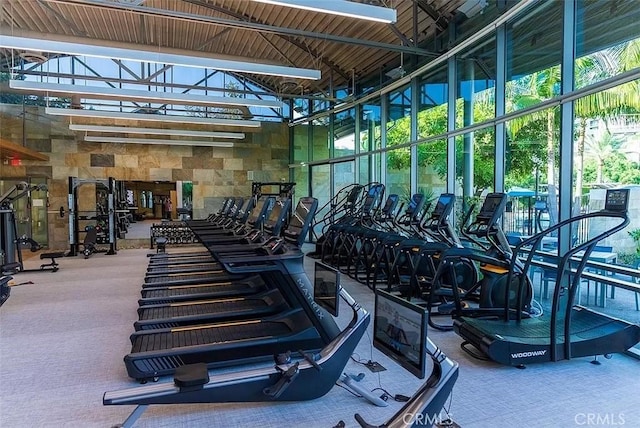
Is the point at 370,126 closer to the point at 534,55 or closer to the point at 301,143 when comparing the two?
the point at 301,143

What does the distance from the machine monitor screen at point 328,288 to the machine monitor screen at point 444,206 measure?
2.60 m

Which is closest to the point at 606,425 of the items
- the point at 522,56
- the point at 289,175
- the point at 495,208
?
the point at 495,208

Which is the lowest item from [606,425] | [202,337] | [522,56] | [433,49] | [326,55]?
[606,425]

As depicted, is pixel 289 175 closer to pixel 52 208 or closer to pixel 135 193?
pixel 135 193

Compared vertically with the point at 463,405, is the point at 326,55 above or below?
above

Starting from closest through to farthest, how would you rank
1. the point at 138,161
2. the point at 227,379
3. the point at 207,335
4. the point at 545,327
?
the point at 227,379, the point at 207,335, the point at 545,327, the point at 138,161

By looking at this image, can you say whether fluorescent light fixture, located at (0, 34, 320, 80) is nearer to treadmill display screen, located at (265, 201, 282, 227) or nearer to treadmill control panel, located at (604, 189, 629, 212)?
treadmill display screen, located at (265, 201, 282, 227)

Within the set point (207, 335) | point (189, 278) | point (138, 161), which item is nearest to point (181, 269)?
point (189, 278)

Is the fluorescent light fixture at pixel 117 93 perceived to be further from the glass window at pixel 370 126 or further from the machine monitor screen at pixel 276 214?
the machine monitor screen at pixel 276 214

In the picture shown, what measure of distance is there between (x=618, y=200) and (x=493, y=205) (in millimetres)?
1206

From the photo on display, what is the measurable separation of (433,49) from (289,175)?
268 inches

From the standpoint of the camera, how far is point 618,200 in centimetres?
319

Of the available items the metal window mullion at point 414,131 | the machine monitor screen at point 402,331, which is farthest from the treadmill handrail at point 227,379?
the metal window mullion at point 414,131

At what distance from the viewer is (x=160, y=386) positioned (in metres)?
2.26
